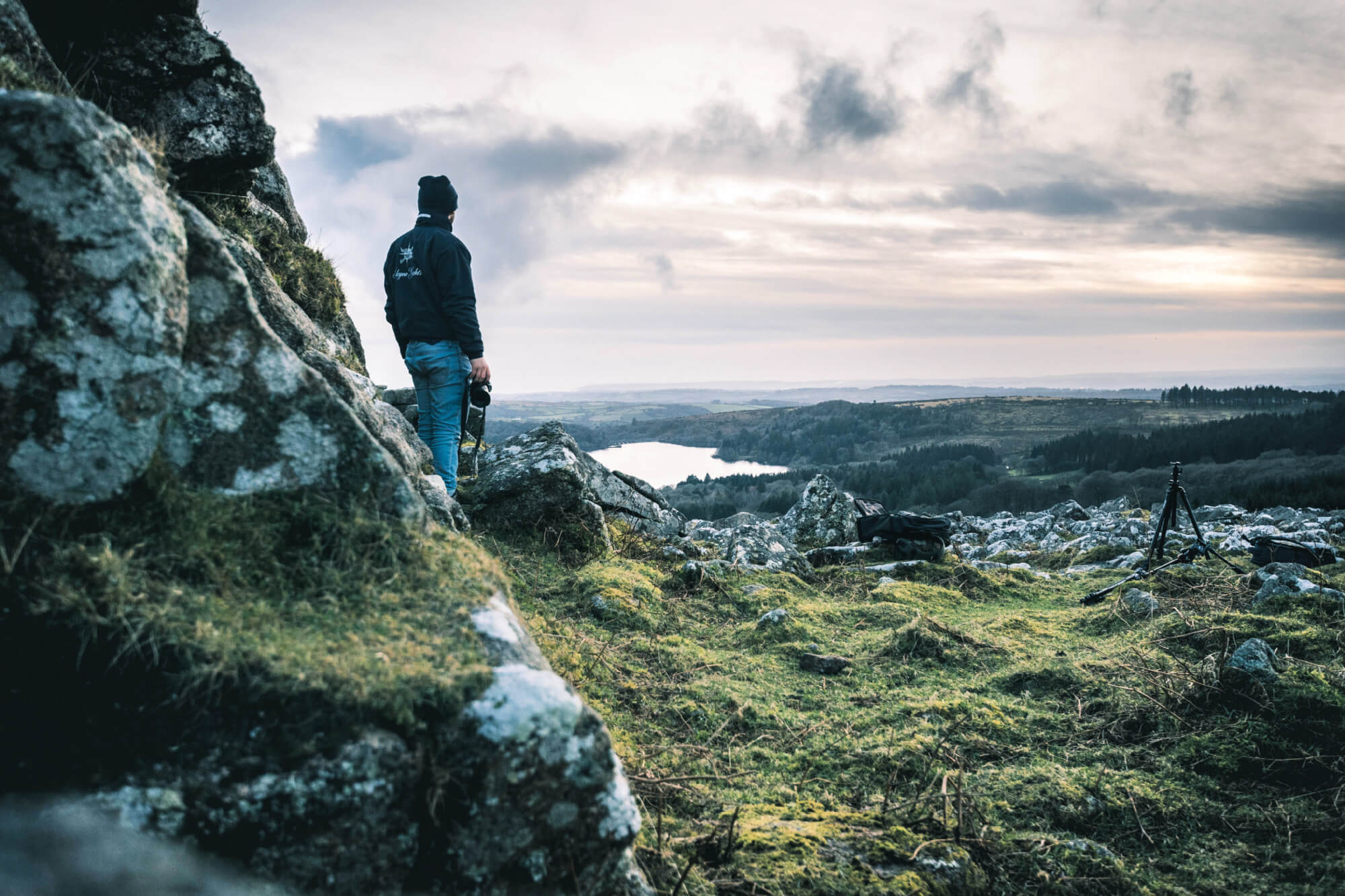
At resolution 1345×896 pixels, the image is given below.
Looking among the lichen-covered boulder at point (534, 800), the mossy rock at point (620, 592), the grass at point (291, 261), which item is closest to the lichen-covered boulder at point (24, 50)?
the grass at point (291, 261)

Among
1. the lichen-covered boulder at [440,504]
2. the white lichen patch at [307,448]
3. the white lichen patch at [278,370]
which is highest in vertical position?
the white lichen patch at [278,370]

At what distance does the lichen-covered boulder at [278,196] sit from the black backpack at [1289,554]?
1659cm

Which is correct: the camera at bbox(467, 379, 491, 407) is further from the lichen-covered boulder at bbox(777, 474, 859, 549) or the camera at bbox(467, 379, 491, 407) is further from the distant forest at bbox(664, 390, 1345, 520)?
the distant forest at bbox(664, 390, 1345, 520)

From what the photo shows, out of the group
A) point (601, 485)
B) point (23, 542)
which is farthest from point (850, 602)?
point (23, 542)

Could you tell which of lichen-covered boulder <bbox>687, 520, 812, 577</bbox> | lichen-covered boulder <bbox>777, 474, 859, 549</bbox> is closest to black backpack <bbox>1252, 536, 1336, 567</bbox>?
lichen-covered boulder <bbox>777, 474, 859, 549</bbox>

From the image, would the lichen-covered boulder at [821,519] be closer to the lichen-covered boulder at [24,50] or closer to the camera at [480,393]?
the camera at [480,393]

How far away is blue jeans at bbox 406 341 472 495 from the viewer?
8.35m

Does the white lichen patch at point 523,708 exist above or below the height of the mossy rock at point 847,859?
above

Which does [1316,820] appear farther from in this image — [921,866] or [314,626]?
[314,626]

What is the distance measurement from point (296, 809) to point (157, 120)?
669 centimetres

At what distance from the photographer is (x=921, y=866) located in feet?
12.4

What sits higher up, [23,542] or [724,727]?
[23,542]

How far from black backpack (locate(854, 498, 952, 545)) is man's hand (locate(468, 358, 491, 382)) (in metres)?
8.73

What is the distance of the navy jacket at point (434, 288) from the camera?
26.2 feet
